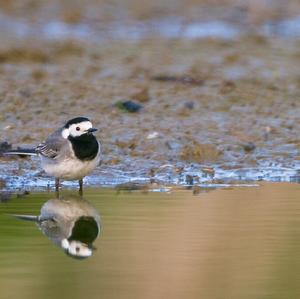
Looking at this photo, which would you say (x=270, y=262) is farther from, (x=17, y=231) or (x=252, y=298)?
(x=17, y=231)

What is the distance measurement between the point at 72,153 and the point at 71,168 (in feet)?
0.59

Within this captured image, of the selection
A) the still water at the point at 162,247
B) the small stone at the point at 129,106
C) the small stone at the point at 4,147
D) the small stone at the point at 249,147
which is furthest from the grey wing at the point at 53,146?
the small stone at the point at 129,106

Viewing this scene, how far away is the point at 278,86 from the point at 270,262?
6995 millimetres

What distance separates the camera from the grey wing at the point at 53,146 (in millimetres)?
12038

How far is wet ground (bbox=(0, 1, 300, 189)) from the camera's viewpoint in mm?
13266

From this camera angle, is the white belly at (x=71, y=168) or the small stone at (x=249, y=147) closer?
the white belly at (x=71, y=168)

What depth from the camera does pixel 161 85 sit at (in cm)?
1592

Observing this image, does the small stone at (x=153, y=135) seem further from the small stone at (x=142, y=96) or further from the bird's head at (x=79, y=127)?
the bird's head at (x=79, y=127)

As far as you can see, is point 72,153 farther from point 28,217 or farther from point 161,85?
point 161,85

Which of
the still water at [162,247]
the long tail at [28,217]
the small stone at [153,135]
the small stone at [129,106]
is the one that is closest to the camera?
the still water at [162,247]

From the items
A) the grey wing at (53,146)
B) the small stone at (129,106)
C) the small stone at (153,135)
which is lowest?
the grey wing at (53,146)

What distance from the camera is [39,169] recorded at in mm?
13039

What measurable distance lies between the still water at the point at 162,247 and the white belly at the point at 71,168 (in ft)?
0.61

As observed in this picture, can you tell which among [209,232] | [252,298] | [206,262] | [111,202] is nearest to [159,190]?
[111,202]
